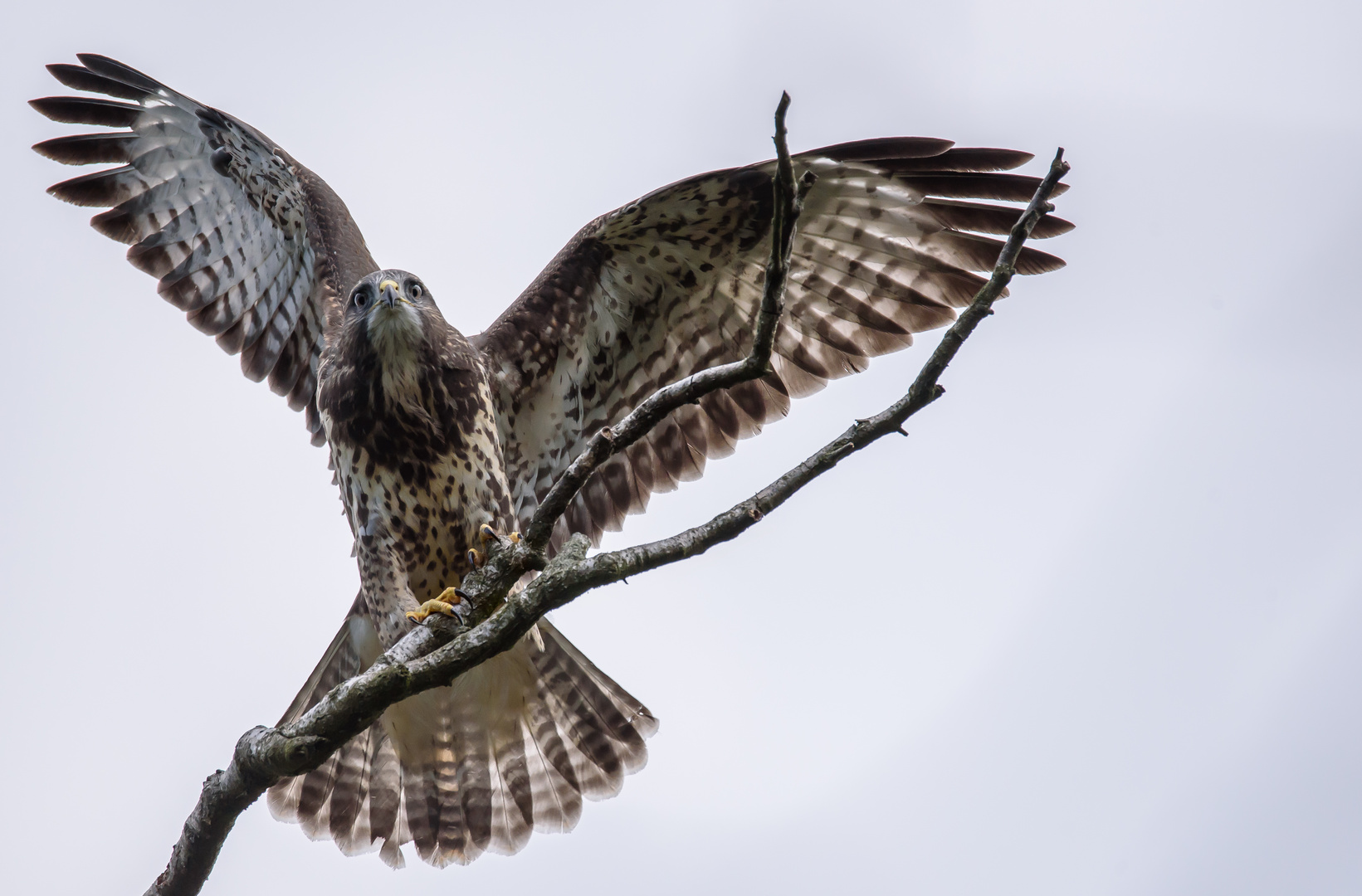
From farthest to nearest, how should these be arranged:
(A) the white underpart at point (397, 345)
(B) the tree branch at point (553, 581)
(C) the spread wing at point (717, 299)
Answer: (C) the spread wing at point (717, 299) < (A) the white underpart at point (397, 345) < (B) the tree branch at point (553, 581)

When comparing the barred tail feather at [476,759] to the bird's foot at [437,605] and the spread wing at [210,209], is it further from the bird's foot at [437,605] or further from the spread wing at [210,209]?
the spread wing at [210,209]

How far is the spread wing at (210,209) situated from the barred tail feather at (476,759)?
1725mm

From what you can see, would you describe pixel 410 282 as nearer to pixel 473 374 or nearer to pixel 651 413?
pixel 473 374

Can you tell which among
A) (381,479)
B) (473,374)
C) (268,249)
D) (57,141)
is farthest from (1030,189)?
(57,141)

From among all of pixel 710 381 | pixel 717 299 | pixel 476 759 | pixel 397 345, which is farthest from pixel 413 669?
pixel 717 299

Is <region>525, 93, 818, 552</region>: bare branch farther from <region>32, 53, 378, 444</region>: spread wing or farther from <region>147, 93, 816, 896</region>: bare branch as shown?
<region>32, 53, 378, 444</region>: spread wing

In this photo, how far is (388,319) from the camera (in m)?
5.27

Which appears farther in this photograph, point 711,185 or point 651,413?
point 711,185

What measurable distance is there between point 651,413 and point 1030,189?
275 centimetres

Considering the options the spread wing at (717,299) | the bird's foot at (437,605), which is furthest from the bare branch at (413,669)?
the spread wing at (717,299)

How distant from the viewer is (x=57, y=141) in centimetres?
617

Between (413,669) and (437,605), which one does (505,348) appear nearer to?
(437,605)

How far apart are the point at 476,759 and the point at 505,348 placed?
6.82 feet

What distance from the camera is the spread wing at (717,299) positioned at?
552 cm
